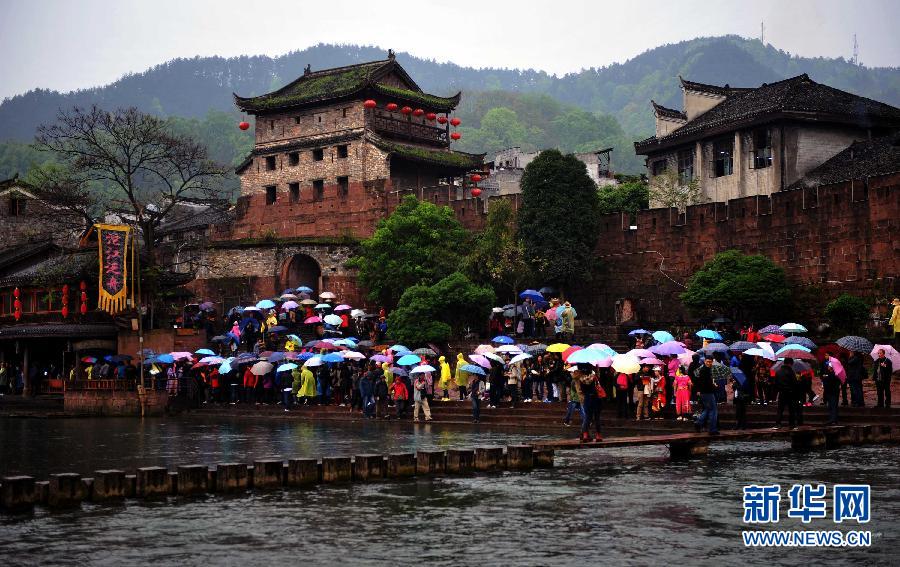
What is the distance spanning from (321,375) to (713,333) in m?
9.70

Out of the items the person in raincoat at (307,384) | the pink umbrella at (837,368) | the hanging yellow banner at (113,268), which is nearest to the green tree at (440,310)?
the person in raincoat at (307,384)

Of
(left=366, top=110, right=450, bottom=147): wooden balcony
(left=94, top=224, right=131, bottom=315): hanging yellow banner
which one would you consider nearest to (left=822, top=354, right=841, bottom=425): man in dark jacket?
(left=94, top=224, right=131, bottom=315): hanging yellow banner

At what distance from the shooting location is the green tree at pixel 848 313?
Answer: 1363 inches

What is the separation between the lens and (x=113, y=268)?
40.4m

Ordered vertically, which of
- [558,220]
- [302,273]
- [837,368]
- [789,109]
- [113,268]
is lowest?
[837,368]

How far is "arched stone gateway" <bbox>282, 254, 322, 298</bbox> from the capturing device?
51281 mm

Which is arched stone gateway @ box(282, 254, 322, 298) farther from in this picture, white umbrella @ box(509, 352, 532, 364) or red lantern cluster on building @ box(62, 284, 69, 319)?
white umbrella @ box(509, 352, 532, 364)

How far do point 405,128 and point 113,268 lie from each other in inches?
738

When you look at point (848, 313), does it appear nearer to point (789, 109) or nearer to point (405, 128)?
point (789, 109)

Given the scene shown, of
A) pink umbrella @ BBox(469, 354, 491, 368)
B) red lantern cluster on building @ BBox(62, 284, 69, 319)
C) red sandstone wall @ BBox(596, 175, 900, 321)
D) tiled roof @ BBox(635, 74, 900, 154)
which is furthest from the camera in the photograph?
tiled roof @ BBox(635, 74, 900, 154)

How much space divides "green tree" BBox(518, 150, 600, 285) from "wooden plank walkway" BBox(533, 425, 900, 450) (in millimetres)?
20164

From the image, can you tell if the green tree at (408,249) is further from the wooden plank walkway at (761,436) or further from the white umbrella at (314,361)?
the wooden plank walkway at (761,436)

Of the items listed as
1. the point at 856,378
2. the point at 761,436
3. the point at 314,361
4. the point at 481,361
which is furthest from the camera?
the point at 314,361

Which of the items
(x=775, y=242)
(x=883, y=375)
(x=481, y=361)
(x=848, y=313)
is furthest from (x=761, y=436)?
(x=775, y=242)
